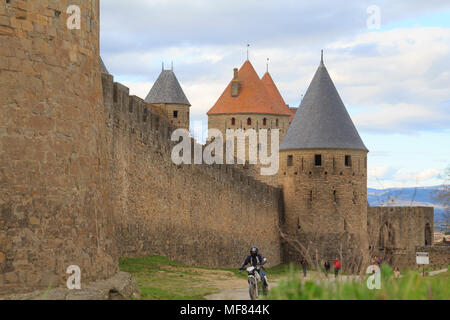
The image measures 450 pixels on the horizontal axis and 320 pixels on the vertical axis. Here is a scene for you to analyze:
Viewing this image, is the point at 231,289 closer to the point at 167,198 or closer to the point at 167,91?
the point at 167,198

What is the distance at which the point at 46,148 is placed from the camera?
8547 mm

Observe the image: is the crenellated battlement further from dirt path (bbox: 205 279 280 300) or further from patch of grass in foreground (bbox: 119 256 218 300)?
dirt path (bbox: 205 279 280 300)

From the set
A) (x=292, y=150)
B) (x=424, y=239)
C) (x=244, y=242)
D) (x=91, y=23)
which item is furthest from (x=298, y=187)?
(x=91, y=23)

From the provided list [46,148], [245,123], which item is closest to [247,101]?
[245,123]

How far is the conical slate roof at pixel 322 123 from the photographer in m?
31.8

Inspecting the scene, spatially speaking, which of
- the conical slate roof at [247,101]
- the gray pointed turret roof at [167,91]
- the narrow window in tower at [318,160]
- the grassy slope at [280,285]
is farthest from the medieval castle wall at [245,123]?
the grassy slope at [280,285]

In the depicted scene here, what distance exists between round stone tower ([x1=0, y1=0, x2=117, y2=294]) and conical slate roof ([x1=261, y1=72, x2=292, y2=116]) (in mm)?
50410

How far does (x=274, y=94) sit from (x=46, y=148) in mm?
53806

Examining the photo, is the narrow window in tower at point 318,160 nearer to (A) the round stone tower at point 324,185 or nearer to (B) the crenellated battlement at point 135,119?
(A) the round stone tower at point 324,185

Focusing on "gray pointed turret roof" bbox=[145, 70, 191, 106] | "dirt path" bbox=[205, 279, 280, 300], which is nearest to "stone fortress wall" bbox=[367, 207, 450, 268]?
"gray pointed turret roof" bbox=[145, 70, 191, 106]

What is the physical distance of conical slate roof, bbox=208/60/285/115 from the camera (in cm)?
5791

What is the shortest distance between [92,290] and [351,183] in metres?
23.8
